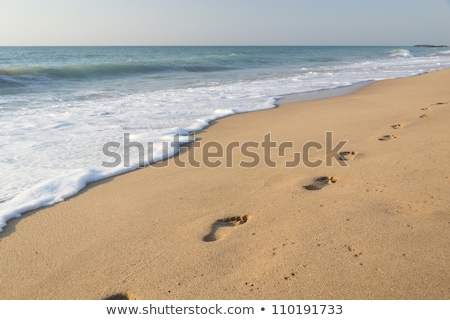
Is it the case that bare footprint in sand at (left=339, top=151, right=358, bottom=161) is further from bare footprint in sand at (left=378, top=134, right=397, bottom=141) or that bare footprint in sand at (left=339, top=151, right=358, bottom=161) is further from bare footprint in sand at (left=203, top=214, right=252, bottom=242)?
bare footprint in sand at (left=203, top=214, right=252, bottom=242)

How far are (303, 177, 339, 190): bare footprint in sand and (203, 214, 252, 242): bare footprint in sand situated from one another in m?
0.71

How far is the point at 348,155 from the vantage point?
3699mm

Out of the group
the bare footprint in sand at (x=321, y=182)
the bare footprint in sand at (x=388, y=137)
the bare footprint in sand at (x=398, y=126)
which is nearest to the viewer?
the bare footprint in sand at (x=321, y=182)

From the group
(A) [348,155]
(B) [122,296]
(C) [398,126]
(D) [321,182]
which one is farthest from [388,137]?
(B) [122,296]

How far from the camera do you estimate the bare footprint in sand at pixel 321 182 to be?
2.98 meters

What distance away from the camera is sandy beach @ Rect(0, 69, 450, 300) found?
6.00 feet

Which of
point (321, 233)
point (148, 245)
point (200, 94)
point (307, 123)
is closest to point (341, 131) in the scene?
point (307, 123)

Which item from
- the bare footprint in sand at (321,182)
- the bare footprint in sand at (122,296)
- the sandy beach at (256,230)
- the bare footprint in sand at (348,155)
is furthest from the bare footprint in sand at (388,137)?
the bare footprint in sand at (122,296)

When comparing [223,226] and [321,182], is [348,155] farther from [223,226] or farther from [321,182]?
[223,226]

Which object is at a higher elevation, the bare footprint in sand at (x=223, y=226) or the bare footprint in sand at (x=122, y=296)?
Answer: the bare footprint in sand at (x=223, y=226)

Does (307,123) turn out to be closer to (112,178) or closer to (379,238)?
(112,178)

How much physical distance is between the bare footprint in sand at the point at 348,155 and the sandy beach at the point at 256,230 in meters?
0.04

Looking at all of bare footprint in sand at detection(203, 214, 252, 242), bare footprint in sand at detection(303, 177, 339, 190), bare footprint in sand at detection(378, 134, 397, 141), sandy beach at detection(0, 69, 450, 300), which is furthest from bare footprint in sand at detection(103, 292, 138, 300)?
bare footprint in sand at detection(378, 134, 397, 141)

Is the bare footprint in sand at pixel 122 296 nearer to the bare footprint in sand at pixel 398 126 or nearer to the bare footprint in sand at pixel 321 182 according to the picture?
the bare footprint in sand at pixel 321 182
